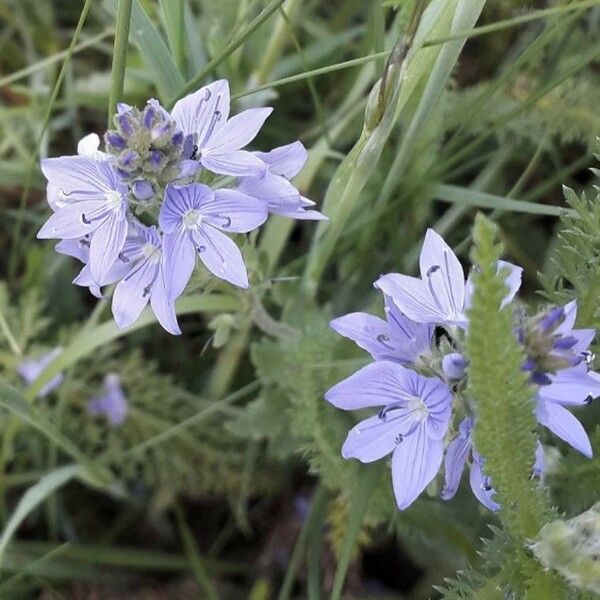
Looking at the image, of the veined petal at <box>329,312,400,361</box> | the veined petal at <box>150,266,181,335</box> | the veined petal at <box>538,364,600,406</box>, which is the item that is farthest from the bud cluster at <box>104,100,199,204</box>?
Answer: the veined petal at <box>538,364,600,406</box>

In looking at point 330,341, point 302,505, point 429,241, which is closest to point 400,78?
point 429,241

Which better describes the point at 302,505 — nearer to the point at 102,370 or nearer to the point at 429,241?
the point at 102,370

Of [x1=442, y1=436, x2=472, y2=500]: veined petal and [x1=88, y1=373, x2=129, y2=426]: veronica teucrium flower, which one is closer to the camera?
[x1=442, y1=436, x2=472, y2=500]: veined petal

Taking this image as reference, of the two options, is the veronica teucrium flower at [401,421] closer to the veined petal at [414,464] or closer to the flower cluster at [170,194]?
the veined petal at [414,464]

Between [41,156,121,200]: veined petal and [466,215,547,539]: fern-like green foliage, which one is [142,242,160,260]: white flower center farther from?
[466,215,547,539]: fern-like green foliage

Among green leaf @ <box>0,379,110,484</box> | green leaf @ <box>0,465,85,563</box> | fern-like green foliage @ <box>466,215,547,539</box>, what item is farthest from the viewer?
green leaf @ <box>0,465,85,563</box>

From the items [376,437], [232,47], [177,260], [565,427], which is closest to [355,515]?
[376,437]

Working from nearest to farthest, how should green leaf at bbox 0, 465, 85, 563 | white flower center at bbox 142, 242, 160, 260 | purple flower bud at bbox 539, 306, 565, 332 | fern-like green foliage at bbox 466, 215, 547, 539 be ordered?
fern-like green foliage at bbox 466, 215, 547, 539 < purple flower bud at bbox 539, 306, 565, 332 < white flower center at bbox 142, 242, 160, 260 < green leaf at bbox 0, 465, 85, 563

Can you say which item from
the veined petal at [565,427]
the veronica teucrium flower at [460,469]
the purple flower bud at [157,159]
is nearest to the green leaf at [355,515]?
the veronica teucrium flower at [460,469]
